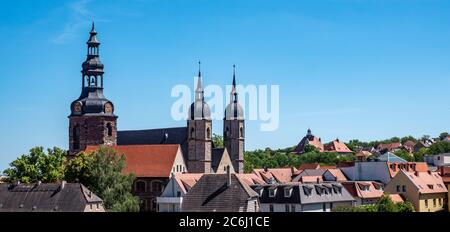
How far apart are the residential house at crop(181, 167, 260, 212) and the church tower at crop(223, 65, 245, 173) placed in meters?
32.0

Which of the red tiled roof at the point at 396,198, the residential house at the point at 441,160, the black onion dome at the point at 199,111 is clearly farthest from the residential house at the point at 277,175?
the residential house at the point at 441,160

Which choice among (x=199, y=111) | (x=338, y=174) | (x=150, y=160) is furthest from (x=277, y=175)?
(x=150, y=160)

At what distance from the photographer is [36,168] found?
37.3 m

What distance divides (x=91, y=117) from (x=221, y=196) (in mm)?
26112

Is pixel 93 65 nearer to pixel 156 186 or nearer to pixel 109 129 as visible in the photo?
pixel 109 129

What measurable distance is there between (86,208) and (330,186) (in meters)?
13.4

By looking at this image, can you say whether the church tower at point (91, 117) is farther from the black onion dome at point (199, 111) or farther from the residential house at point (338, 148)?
the residential house at point (338, 148)

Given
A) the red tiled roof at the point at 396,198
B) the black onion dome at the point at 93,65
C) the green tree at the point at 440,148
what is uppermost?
the black onion dome at the point at 93,65

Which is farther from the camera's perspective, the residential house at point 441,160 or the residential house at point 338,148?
the residential house at point 338,148

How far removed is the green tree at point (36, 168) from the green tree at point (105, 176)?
1.62m

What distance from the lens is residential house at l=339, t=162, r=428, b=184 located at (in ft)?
152

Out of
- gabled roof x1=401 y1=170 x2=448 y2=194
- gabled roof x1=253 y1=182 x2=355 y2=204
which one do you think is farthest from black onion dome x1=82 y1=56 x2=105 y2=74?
gabled roof x1=401 y1=170 x2=448 y2=194

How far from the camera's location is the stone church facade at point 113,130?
52562mm
